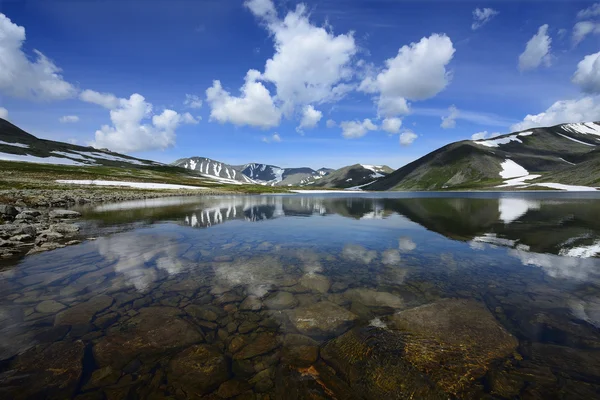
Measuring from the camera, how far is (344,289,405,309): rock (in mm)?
11617

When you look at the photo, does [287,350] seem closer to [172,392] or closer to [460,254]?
[172,392]

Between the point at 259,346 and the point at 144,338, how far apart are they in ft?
13.2

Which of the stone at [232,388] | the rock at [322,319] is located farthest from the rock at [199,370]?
the rock at [322,319]

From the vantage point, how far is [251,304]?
11727mm

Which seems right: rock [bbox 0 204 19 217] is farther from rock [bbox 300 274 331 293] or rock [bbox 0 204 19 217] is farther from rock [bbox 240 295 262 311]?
rock [bbox 300 274 331 293]

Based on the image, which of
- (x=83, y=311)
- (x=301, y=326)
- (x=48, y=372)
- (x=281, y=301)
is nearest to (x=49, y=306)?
(x=83, y=311)

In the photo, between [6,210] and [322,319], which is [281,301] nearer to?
[322,319]

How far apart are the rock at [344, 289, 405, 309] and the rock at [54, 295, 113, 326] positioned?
10758 millimetres

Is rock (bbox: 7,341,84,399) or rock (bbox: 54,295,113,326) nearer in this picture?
rock (bbox: 7,341,84,399)

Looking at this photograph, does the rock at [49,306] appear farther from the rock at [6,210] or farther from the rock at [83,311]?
the rock at [6,210]

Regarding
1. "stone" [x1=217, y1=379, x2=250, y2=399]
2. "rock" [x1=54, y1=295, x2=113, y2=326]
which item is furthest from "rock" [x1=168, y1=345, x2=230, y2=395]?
"rock" [x1=54, y1=295, x2=113, y2=326]

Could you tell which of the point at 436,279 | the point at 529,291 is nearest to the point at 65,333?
the point at 436,279

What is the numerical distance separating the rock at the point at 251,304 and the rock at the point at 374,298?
4.11 metres

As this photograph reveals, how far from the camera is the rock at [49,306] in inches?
433
